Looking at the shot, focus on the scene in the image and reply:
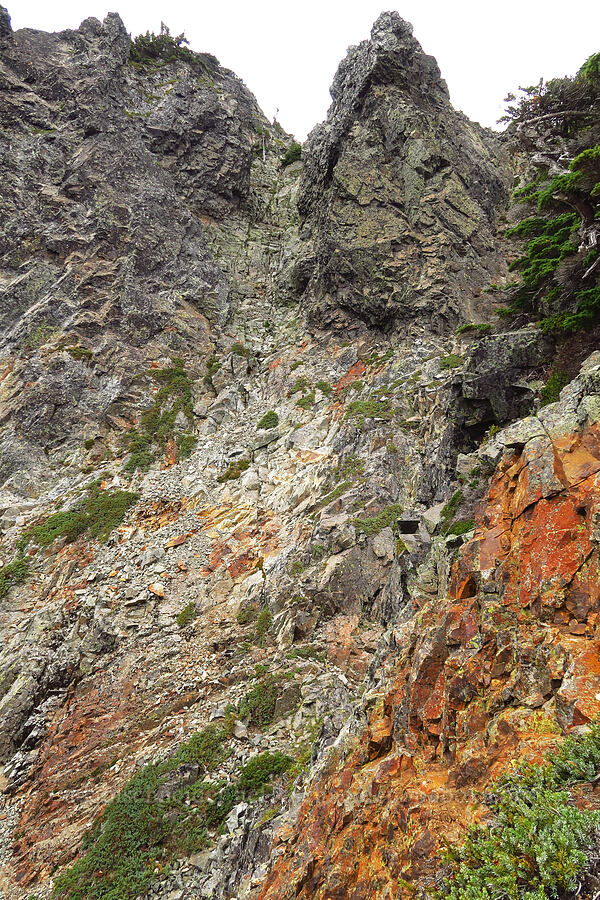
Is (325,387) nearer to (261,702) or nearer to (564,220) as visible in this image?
(564,220)

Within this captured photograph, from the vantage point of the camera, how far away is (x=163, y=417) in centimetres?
3020

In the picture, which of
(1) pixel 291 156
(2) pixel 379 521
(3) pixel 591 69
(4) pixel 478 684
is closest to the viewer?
(4) pixel 478 684

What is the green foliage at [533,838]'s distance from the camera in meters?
4.68

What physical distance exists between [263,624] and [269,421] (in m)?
13.6

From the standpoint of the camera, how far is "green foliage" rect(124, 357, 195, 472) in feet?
92.3

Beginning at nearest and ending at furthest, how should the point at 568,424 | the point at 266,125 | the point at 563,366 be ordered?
the point at 568,424, the point at 563,366, the point at 266,125

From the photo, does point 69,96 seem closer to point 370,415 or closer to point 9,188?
point 9,188

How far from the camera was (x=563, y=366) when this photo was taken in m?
13.5

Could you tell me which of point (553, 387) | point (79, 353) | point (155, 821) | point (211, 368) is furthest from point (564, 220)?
point (79, 353)

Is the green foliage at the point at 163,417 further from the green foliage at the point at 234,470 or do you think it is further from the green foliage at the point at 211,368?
the green foliage at the point at 234,470

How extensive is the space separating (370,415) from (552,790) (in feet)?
63.6

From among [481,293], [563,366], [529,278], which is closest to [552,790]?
[563,366]

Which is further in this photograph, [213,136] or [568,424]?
[213,136]

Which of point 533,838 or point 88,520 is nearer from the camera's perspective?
point 533,838
